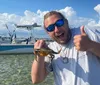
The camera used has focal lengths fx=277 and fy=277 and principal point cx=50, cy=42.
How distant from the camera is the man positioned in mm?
2695

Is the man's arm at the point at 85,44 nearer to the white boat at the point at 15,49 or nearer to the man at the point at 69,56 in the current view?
the man at the point at 69,56

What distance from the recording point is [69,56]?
2.82 m

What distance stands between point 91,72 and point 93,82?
0.10 metres

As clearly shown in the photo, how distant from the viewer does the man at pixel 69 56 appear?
8.84 feet

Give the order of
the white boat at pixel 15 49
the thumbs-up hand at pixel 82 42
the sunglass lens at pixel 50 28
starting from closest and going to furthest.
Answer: the thumbs-up hand at pixel 82 42, the sunglass lens at pixel 50 28, the white boat at pixel 15 49

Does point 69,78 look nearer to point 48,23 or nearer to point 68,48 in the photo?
point 68,48

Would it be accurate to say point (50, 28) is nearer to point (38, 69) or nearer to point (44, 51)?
point (44, 51)

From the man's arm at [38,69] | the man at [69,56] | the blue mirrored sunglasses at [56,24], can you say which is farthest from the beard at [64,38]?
the man's arm at [38,69]

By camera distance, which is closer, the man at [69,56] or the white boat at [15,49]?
the man at [69,56]

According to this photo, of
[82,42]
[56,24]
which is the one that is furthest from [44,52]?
[82,42]

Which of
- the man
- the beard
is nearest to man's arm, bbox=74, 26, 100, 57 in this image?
the man

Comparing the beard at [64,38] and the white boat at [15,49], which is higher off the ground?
the beard at [64,38]

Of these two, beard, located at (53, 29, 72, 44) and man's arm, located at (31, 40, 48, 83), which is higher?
beard, located at (53, 29, 72, 44)

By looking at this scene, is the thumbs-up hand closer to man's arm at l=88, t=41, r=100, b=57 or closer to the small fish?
man's arm at l=88, t=41, r=100, b=57
